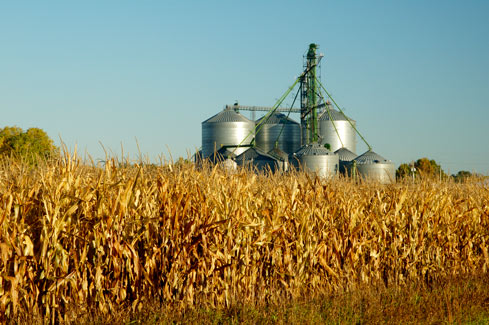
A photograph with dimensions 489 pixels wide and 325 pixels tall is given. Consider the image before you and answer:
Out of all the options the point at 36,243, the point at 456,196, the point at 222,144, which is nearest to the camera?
the point at 36,243

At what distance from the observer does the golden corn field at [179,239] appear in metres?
7.26

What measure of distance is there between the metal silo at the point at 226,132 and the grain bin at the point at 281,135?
158 centimetres

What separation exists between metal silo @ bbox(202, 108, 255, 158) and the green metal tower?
21.9 feet

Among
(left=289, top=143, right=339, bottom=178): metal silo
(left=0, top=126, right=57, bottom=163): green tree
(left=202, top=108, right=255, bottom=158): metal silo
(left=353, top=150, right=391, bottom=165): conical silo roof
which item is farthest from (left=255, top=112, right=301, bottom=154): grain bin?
(left=0, top=126, right=57, bottom=163): green tree

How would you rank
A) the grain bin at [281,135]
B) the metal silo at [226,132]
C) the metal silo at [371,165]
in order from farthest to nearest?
the grain bin at [281,135] < the metal silo at [226,132] < the metal silo at [371,165]

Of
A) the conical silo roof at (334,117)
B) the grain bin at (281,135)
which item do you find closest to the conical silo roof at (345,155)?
the grain bin at (281,135)

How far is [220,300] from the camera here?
834cm

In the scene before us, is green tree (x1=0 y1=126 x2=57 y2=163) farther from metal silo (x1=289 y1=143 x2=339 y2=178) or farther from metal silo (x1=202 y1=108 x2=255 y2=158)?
metal silo (x1=289 y1=143 x2=339 y2=178)

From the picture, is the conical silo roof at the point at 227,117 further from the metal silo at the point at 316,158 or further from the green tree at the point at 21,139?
the green tree at the point at 21,139

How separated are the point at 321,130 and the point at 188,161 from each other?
178 feet

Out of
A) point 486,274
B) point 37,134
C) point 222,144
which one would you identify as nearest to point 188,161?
point 486,274

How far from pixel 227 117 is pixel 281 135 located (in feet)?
22.5

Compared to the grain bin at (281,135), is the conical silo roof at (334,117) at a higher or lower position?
higher

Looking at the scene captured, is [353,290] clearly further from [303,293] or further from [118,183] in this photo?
[118,183]
